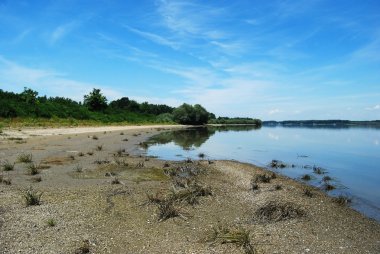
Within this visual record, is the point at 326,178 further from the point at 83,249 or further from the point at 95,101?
the point at 95,101

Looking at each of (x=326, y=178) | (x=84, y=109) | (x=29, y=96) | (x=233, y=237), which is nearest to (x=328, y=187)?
(x=326, y=178)

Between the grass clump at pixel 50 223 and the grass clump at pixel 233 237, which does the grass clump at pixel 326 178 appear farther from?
the grass clump at pixel 50 223

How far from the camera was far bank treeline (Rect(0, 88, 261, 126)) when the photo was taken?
66812 mm

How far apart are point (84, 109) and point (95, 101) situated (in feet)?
55.6

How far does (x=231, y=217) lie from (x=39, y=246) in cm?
505

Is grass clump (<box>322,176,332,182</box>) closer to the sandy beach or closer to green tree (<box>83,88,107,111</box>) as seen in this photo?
the sandy beach

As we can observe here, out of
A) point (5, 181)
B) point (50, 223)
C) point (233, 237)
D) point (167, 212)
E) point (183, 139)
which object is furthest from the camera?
point (183, 139)

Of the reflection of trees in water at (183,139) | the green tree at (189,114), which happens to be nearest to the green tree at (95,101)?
the green tree at (189,114)

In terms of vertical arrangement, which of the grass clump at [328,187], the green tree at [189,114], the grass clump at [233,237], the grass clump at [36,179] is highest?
the green tree at [189,114]

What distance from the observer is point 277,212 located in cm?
1001

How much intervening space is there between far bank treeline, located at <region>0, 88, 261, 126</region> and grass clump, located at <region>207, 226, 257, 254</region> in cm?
5947

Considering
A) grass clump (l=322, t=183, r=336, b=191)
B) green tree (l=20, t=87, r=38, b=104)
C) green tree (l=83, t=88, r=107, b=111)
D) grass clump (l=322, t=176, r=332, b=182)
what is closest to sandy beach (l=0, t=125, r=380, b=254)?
grass clump (l=322, t=183, r=336, b=191)

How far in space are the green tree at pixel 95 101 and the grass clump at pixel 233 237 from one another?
336 ft

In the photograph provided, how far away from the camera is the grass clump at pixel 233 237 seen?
7.86 m
